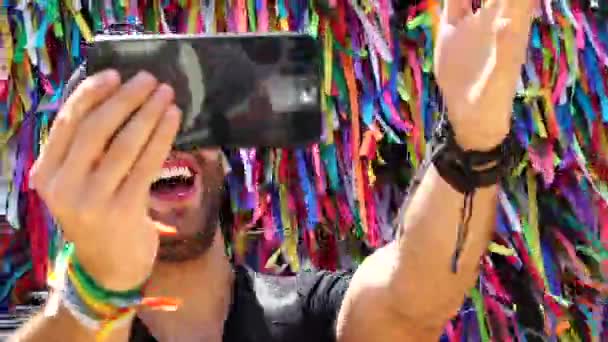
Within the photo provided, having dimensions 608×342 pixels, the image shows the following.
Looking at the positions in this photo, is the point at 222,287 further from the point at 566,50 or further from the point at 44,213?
the point at 566,50

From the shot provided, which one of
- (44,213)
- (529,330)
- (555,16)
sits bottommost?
(529,330)

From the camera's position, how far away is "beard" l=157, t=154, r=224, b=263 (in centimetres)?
116

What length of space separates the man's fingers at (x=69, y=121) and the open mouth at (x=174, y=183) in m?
0.48

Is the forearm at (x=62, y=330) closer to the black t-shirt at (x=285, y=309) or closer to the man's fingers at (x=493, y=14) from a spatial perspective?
the black t-shirt at (x=285, y=309)

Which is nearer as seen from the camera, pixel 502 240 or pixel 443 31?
pixel 443 31

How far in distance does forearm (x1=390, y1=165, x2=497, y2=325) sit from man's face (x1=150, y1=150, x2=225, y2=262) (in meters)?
0.28

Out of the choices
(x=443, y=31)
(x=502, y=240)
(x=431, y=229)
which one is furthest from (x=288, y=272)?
(x=443, y=31)

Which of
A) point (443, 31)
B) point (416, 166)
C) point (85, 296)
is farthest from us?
point (416, 166)

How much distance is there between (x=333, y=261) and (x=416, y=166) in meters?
0.20

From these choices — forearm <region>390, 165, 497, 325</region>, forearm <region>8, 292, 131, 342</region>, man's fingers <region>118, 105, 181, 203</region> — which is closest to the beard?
forearm <region>390, 165, 497, 325</region>

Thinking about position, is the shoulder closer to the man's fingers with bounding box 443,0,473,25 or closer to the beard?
the beard

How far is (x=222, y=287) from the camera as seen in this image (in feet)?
3.92

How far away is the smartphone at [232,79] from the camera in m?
0.68

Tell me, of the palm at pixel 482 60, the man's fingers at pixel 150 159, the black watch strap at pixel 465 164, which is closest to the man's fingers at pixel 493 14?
the palm at pixel 482 60
